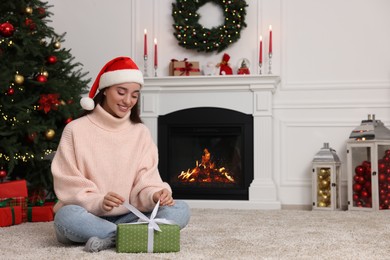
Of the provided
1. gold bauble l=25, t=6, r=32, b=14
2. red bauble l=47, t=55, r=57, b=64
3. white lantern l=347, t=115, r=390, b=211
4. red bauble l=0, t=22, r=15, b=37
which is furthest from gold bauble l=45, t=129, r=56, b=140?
white lantern l=347, t=115, r=390, b=211

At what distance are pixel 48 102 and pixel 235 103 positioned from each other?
1.51m

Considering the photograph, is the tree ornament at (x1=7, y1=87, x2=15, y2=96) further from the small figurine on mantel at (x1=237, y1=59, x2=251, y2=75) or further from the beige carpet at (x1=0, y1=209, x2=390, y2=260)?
the small figurine on mantel at (x1=237, y1=59, x2=251, y2=75)

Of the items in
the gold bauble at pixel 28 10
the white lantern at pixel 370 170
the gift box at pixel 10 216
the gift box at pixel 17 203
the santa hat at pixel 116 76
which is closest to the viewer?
the santa hat at pixel 116 76

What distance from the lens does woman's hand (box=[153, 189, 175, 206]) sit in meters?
2.21

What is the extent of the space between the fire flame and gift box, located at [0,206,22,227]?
64.6 inches

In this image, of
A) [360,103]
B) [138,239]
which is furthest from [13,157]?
[360,103]

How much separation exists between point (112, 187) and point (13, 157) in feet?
4.64

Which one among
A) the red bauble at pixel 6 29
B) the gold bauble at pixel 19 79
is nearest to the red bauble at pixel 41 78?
the gold bauble at pixel 19 79

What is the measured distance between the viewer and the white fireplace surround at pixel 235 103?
4.57m

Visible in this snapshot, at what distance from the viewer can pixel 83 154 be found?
2320 millimetres

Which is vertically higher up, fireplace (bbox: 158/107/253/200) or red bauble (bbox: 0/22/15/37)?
red bauble (bbox: 0/22/15/37)

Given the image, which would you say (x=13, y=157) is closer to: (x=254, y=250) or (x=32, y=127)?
(x=32, y=127)

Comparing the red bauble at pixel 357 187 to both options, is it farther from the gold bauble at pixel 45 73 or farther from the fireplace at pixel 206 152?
the gold bauble at pixel 45 73

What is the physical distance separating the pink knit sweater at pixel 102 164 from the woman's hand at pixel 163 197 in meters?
0.04
